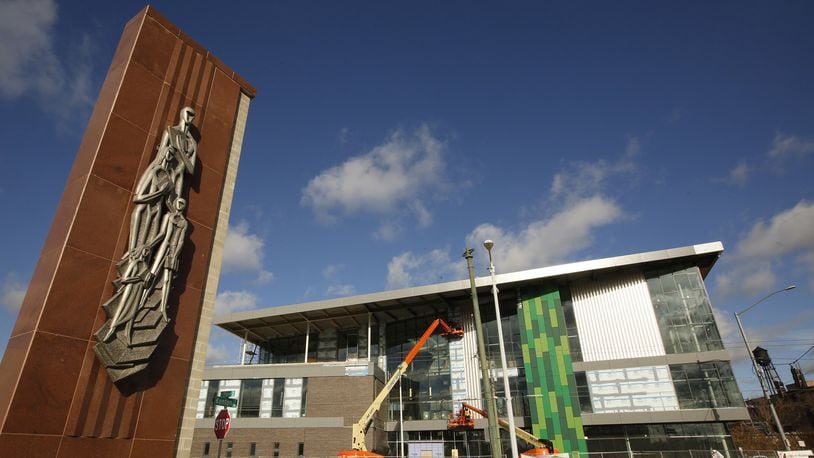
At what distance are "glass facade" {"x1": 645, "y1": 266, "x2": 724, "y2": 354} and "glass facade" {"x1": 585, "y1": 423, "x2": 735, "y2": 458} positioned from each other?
558 centimetres

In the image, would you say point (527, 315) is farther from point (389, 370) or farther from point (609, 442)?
point (389, 370)

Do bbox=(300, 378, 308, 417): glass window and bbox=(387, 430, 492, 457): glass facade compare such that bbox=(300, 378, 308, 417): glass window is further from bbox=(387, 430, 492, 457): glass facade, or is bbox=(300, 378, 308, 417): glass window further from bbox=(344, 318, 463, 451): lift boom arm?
bbox=(387, 430, 492, 457): glass facade

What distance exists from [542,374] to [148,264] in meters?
33.2

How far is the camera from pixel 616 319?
1518 inches

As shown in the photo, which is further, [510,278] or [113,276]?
[510,278]

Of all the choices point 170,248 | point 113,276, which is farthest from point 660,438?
point 113,276

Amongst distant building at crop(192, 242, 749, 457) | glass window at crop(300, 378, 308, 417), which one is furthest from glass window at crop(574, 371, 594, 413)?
glass window at crop(300, 378, 308, 417)

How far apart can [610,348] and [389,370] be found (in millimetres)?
20518

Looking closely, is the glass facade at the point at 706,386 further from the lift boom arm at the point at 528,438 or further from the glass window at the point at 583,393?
the lift boom arm at the point at 528,438

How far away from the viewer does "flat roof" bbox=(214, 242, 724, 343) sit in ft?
125

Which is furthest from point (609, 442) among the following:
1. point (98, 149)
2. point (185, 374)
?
point (98, 149)

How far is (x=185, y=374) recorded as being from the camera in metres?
14.6

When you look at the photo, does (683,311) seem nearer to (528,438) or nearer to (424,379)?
(528,438)

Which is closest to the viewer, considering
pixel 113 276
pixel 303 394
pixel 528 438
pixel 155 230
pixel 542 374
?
pixel 113 276
